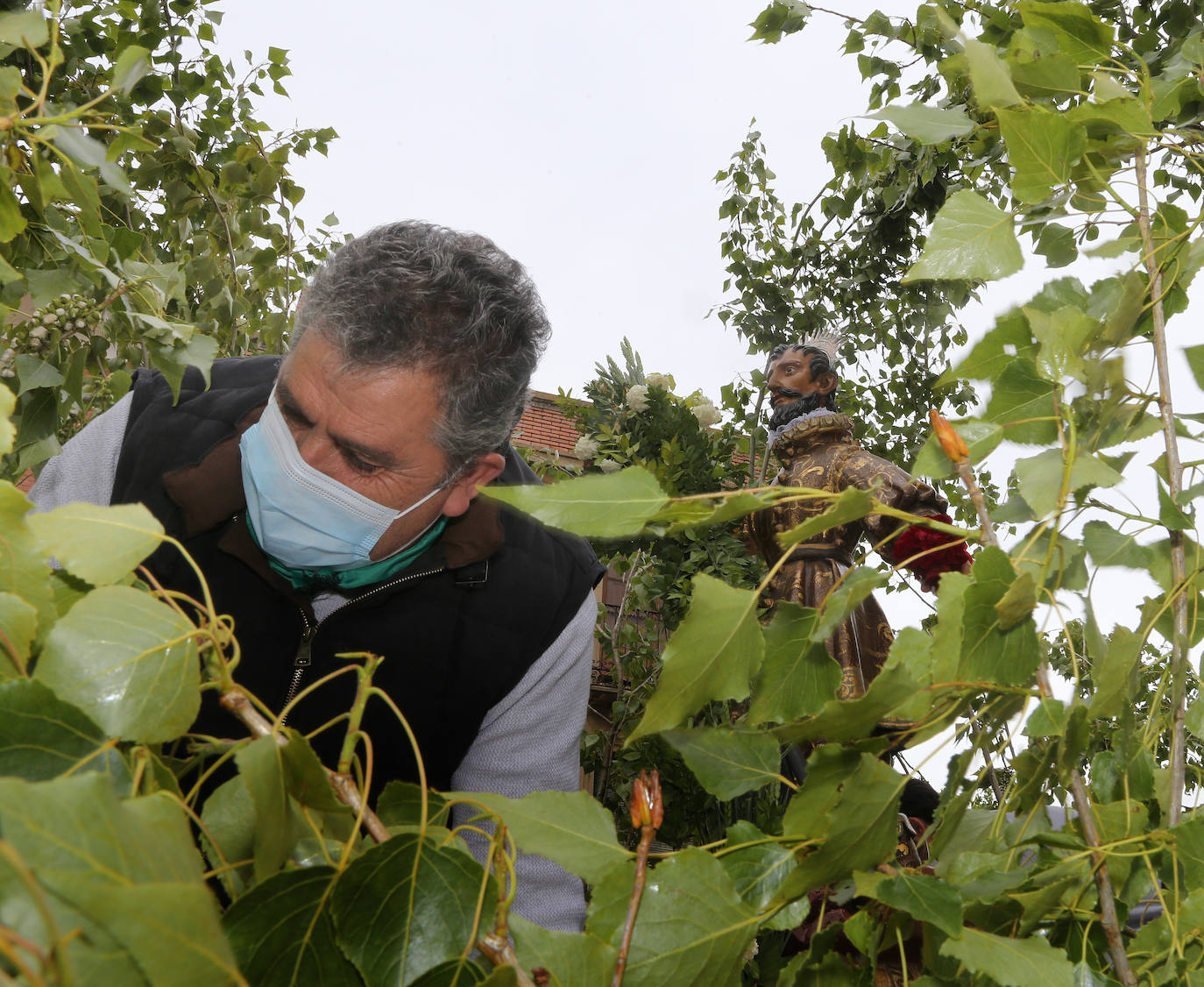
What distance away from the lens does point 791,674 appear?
1.88ft

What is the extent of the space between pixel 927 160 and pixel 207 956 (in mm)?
3421

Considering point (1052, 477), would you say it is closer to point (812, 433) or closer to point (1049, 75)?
point (1049, 75)

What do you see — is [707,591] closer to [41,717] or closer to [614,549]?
[41,717]

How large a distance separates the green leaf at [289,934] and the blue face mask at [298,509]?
1132 mm

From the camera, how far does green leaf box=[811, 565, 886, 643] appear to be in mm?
519

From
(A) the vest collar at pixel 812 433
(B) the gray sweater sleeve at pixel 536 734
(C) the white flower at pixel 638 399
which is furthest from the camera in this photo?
(C) the white flower at pixel 638 399

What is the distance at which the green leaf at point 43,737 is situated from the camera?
1.12 ft

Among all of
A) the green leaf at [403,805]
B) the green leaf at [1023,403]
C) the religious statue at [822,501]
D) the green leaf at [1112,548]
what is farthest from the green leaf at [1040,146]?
the religious statue at [822,501]

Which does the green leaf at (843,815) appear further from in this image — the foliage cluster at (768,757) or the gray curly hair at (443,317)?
the gray curly hair at (443,317)

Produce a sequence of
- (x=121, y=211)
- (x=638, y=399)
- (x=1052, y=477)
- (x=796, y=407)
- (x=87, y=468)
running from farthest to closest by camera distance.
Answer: (x=638, y=399) → (x=796, y=407) → (x=121, y=211) → (x=87, y=468) → (x=1052, y=477)

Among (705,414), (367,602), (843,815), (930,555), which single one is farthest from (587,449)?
(843,815)

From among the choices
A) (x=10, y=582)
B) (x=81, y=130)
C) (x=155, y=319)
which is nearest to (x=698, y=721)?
(x=155, y=319)

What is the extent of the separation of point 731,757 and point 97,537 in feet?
1.17

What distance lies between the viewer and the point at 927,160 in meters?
3.23
